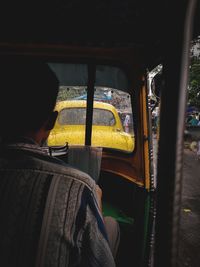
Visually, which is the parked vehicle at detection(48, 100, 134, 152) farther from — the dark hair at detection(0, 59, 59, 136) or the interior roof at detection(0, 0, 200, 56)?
the dark hair at detection(0, 59, 59, 136)

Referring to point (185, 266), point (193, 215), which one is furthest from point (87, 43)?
point (193, 215)

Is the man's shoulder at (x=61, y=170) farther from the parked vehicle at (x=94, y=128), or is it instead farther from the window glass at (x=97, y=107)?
the parked vehicle at (x=94, y=128)

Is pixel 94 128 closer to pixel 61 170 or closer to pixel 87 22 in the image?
pixel 87 22

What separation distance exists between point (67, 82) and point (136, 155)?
3.85 feet

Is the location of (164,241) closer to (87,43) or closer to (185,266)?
(87,43)

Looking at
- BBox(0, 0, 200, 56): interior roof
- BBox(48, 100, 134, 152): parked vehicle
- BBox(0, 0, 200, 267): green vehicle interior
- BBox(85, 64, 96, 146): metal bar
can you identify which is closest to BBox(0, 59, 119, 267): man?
BBox(0, 0, 200, 267): green vehicle interior

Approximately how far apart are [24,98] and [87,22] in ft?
3.06

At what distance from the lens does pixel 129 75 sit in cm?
267

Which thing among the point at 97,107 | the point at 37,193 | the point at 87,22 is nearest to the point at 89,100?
the point at 97,107

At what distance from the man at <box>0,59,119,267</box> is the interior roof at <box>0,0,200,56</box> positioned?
0.55 metres

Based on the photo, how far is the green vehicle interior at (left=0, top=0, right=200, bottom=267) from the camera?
667 millimetres

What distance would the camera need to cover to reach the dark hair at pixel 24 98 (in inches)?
46.4

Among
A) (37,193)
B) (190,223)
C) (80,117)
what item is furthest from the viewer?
(190,223)

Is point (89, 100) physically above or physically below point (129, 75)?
below
